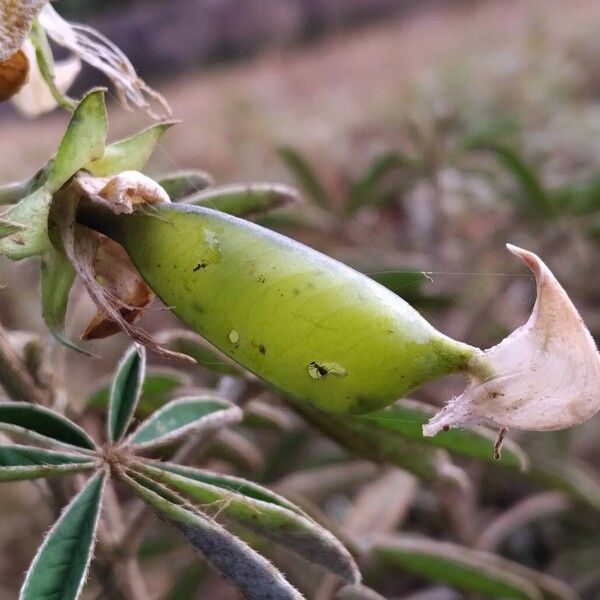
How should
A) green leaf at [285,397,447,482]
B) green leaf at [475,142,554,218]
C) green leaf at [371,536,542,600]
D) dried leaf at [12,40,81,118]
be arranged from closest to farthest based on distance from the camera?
1. dried leaf at [12,40,81,118]
2. green leaf at [285,397,447,482]
3. green leaf at [371,536,542,600]
4. green leaf at [475,142,554,218]

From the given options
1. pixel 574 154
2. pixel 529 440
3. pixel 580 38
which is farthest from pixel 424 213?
pixel 580 38

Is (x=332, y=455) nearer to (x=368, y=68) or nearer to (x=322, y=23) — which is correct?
(x=368, y=68)

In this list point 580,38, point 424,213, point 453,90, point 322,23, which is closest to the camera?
point 424,213

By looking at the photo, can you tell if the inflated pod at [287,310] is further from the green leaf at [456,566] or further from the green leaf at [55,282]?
the green leaf at [456,566]

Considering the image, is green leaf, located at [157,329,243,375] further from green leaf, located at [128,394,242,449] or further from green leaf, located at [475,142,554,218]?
green leaf, located at [475,142,554,218]

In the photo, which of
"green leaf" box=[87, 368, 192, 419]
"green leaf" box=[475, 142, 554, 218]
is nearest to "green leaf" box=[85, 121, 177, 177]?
"green leaf" box=[87, 368, 192, 419]

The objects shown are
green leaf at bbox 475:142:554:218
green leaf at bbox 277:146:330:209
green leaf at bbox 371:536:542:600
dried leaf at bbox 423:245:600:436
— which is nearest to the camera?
dried leaf at bbox 423:245:600:436

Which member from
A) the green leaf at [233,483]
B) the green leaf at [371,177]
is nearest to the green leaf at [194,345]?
the green leaf at [233,483]
